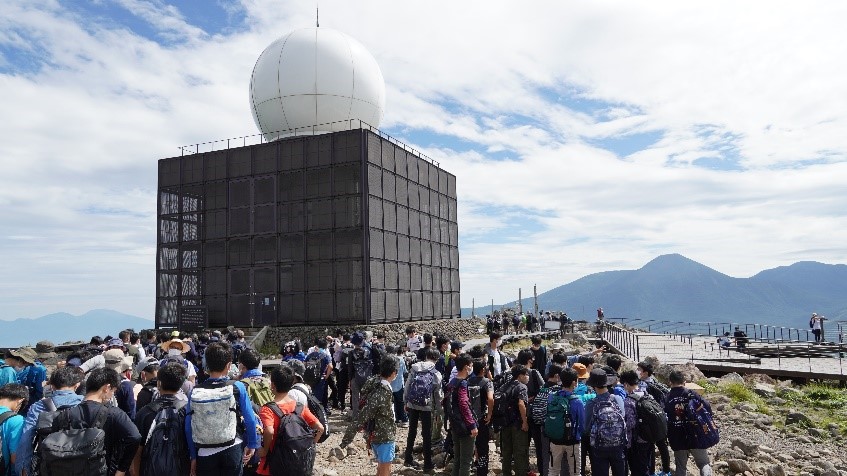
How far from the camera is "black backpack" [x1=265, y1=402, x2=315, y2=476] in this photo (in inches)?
192

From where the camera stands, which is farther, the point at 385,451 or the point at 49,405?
the point at 385,451

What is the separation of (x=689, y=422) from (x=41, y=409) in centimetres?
663

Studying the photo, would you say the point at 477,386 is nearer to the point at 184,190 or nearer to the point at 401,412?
the point at 401,412

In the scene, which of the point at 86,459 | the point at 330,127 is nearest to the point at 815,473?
the point at 86,459

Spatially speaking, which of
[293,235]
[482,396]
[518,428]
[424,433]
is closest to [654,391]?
[518,428]

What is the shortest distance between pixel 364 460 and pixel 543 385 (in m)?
3.26

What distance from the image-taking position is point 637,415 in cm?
660

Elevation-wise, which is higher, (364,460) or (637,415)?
(637,415)

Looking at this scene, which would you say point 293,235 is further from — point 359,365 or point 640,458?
point 640,458

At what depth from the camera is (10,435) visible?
15.6 ft

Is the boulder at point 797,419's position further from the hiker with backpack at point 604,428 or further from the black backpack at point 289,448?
the black backpack at point 289,448

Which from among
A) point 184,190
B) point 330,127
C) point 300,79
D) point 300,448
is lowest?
point 300,448

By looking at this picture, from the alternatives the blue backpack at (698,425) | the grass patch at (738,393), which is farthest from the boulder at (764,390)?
the blue backpack at (698,425)

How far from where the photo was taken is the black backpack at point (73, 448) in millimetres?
4332
